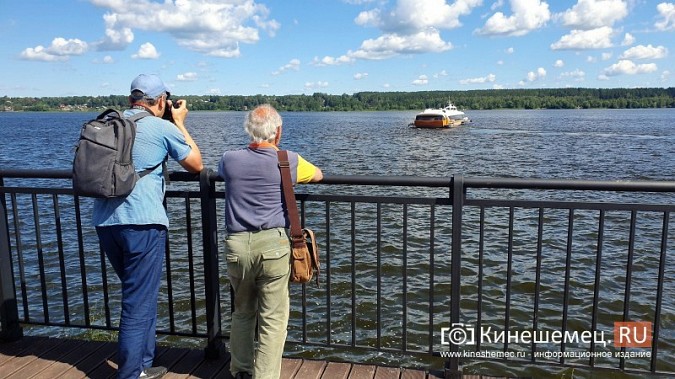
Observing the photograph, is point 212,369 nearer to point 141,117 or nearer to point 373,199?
point 373,199

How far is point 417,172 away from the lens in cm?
2966

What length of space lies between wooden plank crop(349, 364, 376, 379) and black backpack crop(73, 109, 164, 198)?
1.98 m

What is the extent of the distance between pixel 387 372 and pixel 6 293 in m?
3.08

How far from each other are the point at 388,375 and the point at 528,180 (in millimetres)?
1642

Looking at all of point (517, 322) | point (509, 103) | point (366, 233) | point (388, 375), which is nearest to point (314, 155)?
point (366, 233)

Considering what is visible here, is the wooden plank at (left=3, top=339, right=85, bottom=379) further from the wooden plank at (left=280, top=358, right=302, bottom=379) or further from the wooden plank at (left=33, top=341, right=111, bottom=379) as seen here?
the wooden plank at (left=280, top=358, right=302, bottom=379)

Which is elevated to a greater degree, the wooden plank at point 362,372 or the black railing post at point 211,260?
the black railing post at point 211,260

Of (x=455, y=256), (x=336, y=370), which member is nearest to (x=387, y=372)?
(x=336, y=370)

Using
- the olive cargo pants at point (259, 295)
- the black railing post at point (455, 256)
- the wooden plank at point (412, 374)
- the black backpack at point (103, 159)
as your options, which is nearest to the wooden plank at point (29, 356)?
the olive cargo pants at point (259, 295)

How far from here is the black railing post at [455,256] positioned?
3.70 meters

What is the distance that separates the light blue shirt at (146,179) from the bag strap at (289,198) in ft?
2.20

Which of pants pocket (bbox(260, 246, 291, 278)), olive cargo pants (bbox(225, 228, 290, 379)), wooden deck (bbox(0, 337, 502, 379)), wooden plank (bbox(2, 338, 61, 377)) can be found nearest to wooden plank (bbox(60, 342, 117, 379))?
wooden deck (bbox(0, 337, 502, 379))

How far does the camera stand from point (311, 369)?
4043 millimetres

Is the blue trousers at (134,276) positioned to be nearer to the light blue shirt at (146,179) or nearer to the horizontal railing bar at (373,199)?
the light blue shirt at (146,179)
